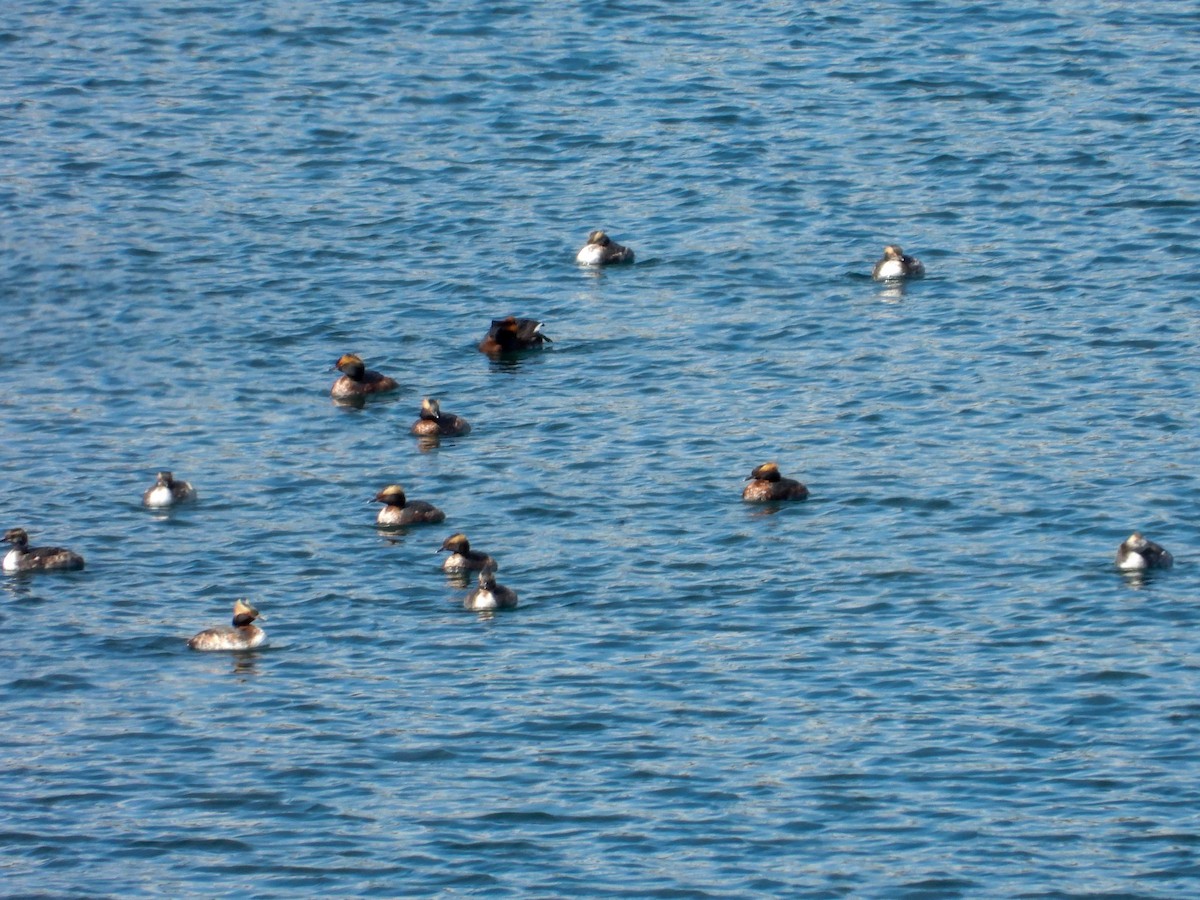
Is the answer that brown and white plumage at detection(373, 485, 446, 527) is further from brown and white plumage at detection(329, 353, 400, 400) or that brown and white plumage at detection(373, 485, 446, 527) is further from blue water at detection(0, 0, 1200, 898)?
brown and white plumage at detection(329, 353, 400, 400)

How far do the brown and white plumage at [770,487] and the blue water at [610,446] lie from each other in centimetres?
27

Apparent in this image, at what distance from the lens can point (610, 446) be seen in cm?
2633

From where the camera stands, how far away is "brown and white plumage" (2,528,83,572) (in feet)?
74.3

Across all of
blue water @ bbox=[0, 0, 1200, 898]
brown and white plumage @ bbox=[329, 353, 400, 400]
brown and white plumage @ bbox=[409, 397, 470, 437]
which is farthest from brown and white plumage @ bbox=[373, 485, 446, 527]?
brown and white plumage @ bbox=[329, 353, 400, 400]

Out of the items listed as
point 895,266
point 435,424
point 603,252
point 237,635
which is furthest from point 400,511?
point 895,266

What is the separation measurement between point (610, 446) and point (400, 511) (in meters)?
3.49

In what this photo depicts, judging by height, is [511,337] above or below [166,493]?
above

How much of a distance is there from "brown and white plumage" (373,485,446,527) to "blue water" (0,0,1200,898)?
319 mm

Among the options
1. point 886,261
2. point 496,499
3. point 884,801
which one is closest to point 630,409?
point 496,499

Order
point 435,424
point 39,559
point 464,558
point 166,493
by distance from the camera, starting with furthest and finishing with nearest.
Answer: point 435,424 < point 166,493 < point 39,559 < point 464,558

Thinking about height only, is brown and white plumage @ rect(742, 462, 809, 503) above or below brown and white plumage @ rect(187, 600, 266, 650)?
above

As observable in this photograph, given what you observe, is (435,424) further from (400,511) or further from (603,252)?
(603,252)

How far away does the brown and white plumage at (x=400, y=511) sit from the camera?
2372 cm

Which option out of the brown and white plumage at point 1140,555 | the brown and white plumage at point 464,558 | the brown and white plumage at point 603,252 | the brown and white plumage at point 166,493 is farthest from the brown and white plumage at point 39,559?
the brown and white plumage at point 603,252
